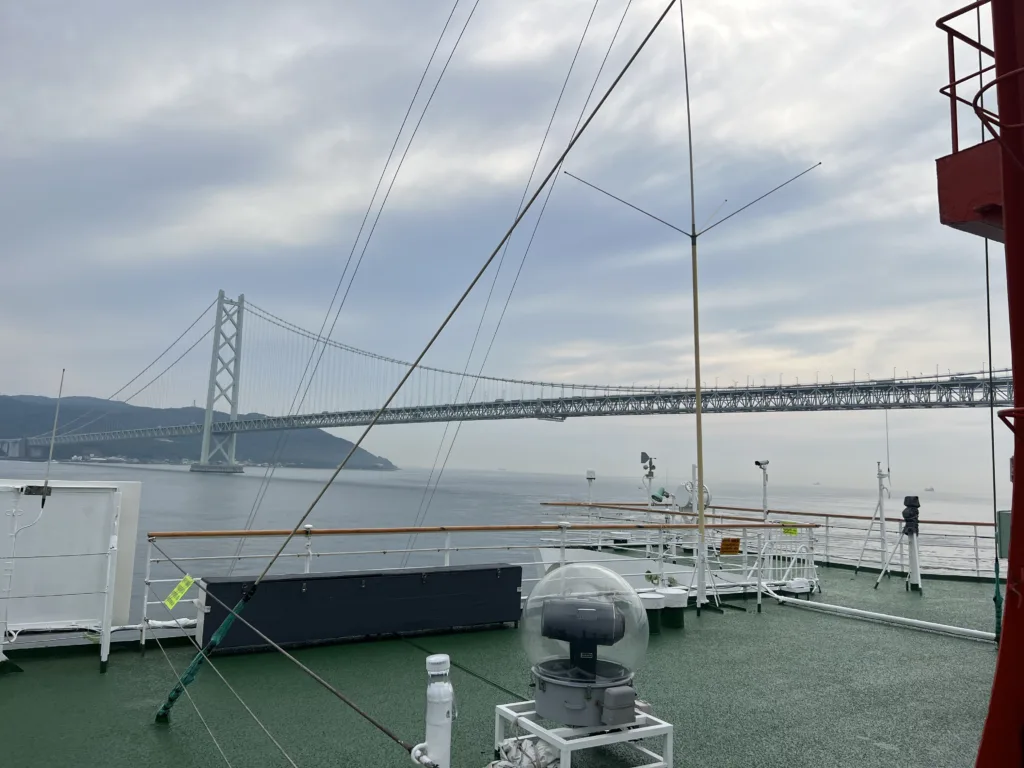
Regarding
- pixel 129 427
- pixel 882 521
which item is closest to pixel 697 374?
pixel 882 521

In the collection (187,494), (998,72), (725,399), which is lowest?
(187,494)

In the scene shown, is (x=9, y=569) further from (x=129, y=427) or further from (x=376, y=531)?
(x=129, y=427)

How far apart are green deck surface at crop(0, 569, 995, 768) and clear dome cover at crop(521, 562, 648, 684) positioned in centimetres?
54

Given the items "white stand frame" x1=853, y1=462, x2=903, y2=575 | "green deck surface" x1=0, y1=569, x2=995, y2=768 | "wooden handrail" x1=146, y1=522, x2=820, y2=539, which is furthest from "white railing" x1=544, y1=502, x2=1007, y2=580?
"green deck surface" x1=0, y1=569, x2=995, y2=768

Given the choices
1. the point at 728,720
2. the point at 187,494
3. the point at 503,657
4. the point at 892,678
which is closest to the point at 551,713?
the point at 728,720

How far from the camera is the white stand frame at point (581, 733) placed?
2490 millimetres

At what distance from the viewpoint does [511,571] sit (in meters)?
5.46

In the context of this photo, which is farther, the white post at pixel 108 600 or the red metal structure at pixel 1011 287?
the white post at pixel 108 600

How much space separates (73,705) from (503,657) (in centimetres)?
236

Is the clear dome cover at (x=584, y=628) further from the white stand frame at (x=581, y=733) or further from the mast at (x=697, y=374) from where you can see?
the mast at (x=697, y=374)

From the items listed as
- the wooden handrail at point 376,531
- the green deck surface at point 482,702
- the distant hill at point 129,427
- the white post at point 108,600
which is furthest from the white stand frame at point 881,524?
the distant hill at point 129,427

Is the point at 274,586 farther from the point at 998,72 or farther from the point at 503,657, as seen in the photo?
the point at 998,72

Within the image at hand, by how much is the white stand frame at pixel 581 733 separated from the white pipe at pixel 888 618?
3850mm

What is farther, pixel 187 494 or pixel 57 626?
pixel 187 494
